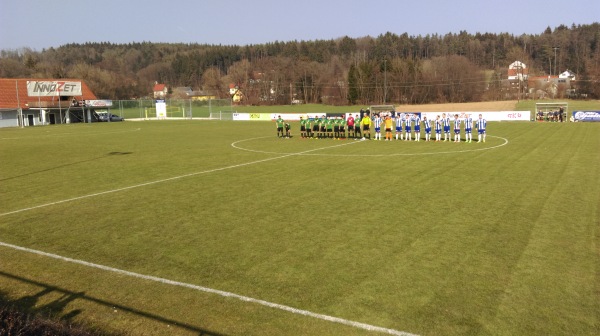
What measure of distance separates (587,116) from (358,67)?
206ft

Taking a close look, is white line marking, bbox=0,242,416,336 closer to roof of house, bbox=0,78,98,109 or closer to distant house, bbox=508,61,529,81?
roof of house, bbox=0,78,98,109

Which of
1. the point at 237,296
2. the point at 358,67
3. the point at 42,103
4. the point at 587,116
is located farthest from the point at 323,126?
the point at 358,67

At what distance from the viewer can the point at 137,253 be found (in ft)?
30.0

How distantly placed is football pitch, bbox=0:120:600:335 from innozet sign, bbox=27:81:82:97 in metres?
55.2

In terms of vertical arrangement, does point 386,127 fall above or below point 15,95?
below

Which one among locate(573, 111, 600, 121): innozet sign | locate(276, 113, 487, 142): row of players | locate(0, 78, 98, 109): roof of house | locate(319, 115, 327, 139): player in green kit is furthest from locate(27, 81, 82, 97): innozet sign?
locate(573, 111, 600, 121): innozet sign

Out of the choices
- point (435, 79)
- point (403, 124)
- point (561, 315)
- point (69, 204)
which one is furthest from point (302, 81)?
point (561, 315)

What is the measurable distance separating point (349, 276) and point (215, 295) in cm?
220

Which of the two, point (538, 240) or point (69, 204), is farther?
point (69, 204)

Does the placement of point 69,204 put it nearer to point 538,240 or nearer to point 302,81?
point 538,240

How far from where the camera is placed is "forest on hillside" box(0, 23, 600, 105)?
9981 centimetres

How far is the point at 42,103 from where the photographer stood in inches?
2557

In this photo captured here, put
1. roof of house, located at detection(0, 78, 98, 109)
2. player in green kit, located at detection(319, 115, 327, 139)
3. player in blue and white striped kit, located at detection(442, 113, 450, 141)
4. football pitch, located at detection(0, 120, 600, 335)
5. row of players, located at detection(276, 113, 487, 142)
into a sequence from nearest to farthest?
1. football pitch, located at detection(0, 120, 600, 335)
2. player in blue and white striped kit, located at detection(442, 113, 450, 141)
3. row of players, located at detection(276, 113, 487, 142)
4. player in green kit, located at detection(319, 115, 327, 139)
5. roof of house, located at detection(0, 78, 98, 109)

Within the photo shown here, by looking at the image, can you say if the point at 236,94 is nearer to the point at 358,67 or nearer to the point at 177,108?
the point at 358,67
